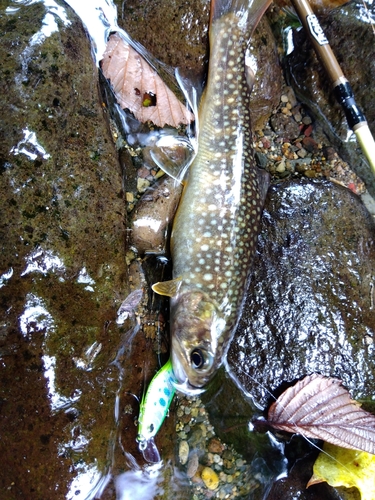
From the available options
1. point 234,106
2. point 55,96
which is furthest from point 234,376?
point 55,96

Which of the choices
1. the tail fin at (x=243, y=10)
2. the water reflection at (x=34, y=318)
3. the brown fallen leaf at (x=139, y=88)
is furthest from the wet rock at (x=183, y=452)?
the tail fin at (x=243, y=10)

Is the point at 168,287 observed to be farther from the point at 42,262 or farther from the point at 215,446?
the point at 215,446

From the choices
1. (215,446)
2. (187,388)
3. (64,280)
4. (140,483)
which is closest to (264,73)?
(64,280)

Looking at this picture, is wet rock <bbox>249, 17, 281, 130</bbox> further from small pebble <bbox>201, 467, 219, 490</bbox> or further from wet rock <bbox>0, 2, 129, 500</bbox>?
small pebble <bbox>201, 467, 219, 490</bbox>

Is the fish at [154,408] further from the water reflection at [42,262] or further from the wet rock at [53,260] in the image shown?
the water reflection at [42,262]

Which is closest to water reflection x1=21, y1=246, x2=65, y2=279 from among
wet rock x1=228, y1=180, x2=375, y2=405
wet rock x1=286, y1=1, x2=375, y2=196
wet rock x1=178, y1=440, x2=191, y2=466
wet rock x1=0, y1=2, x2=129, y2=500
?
wet rock x1=0, y1=2, x2=129, y2=500

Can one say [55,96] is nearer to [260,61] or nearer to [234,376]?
[260,61]
